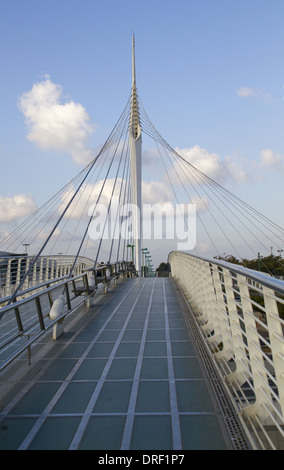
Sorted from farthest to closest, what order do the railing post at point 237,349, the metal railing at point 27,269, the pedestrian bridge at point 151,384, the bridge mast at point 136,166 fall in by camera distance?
the bridge mast at point 136,166 < the metal railing at point 27,269 < the railing post at point 237,349 < the pedestrian bridge at point 151,384

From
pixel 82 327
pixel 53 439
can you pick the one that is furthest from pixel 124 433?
pixel 82 327

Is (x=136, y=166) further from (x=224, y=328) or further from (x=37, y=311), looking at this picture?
(x=224, y=328)

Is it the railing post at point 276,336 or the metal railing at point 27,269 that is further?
the metal railing at point 27,269

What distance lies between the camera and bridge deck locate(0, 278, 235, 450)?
273cm

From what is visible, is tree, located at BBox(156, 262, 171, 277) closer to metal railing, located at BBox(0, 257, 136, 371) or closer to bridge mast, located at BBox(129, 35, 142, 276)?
bridge mast, located at BBox(129, 35, 142, 276)

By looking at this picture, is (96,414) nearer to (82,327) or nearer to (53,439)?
(53,439)

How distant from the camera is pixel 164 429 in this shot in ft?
9.31

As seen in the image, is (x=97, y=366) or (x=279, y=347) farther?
(x=97, y=366)

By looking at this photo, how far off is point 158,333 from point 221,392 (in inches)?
93.0

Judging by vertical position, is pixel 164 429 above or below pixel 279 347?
below

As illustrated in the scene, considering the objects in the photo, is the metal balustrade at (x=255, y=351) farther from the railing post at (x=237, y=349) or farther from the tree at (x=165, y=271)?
the tree at (x=165, y=271)

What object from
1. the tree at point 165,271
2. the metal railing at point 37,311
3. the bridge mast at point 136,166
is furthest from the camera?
the tree at point 165,271

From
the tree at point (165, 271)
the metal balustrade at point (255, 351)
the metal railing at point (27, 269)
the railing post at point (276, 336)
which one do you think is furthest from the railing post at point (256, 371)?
the tree at point (165, 271)

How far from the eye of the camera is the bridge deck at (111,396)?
2.73m
